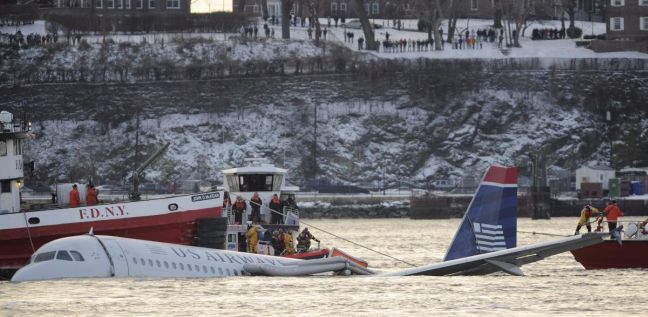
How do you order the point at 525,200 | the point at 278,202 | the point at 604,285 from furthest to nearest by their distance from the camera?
the point at 525,200 < the point at 278,202 < the point at 604,285

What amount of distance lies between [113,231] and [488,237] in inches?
596

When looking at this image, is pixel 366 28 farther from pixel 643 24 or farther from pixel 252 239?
pixel 252 239

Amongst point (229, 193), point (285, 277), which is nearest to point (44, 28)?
point (229, 193)

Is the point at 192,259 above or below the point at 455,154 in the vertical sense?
above

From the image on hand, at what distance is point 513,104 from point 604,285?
127 m

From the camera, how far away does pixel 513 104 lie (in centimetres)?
18512

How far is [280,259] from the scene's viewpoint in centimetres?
6338

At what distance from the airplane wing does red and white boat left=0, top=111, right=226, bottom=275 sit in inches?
613

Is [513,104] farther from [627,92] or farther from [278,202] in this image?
[278,202]

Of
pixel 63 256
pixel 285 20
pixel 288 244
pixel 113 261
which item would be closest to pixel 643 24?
pixel 285 20

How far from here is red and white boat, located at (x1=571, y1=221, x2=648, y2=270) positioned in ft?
236

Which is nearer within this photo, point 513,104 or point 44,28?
point 513,104

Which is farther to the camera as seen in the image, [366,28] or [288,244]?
[366,28]

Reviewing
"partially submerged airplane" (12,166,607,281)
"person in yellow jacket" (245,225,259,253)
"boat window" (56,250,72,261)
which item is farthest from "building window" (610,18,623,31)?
"boat window" (56,250,72,261)
